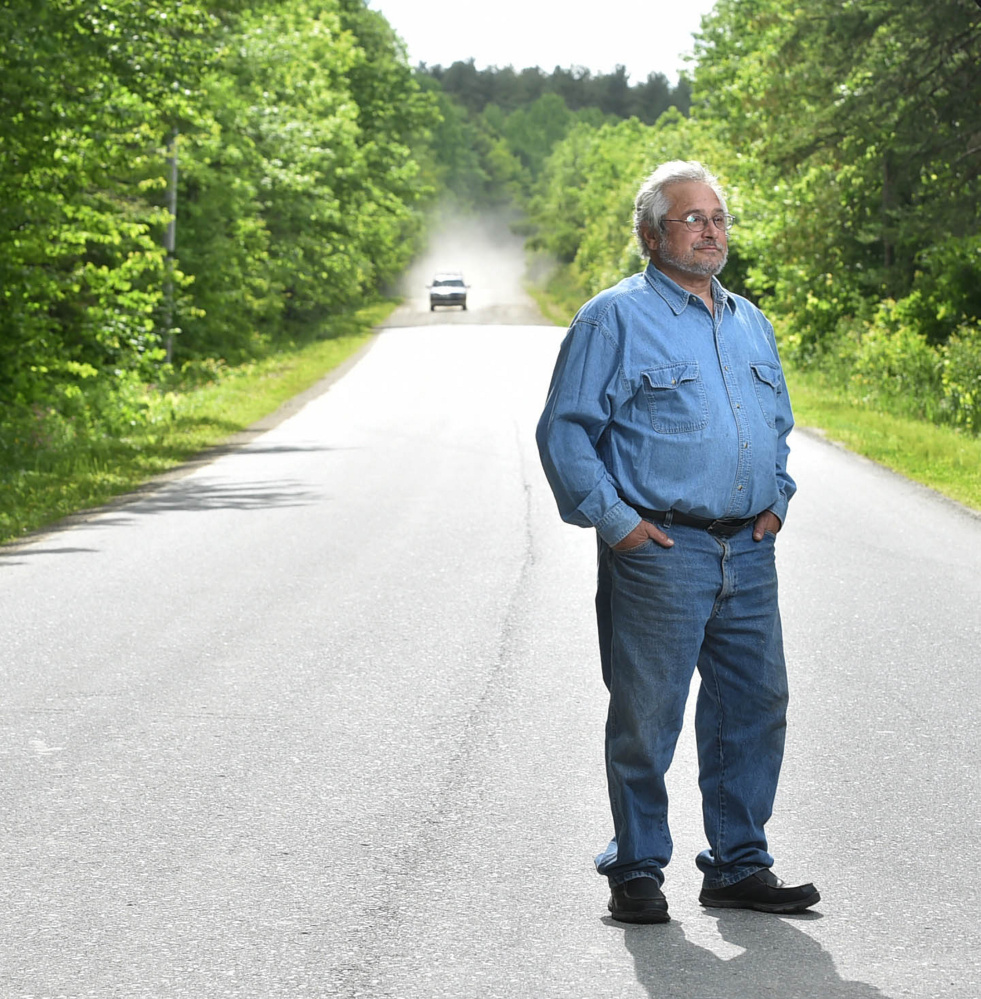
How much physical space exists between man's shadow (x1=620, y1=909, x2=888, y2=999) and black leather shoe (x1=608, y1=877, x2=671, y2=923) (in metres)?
0.03

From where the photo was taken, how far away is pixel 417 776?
5895 mm

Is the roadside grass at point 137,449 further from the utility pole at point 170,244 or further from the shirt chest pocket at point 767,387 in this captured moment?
the shirt chest pocket at point 767,387

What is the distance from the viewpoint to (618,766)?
4.44 m

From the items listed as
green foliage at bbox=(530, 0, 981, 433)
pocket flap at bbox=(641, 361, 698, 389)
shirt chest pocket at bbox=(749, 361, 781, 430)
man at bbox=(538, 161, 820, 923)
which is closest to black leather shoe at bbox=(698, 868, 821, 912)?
man at bbox=(538, 161, 820, 923)

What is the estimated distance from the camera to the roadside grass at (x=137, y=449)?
15.2 meters

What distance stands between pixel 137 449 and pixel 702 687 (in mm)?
16373

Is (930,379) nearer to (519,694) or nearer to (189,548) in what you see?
(189,548)

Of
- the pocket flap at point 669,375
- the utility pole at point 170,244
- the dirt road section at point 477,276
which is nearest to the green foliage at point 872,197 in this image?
the utility pole at point 170,244

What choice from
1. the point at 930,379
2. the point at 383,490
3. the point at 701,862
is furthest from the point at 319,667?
the point at 930,379

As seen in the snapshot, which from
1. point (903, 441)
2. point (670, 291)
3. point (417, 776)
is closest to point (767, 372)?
point (670, 291)

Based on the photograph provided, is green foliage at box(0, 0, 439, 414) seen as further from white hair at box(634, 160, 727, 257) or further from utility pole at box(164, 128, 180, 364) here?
white hair at box(634, 160, 727, 257)

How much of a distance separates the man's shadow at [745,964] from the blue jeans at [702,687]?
165 millimetres

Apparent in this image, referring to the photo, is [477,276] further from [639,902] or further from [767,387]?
[639,902]

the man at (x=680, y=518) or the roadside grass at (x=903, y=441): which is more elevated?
the man at (x=680, y=518)
